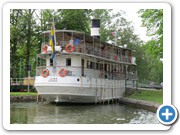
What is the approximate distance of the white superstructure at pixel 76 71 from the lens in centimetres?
2088

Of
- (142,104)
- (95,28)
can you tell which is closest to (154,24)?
(142,104)

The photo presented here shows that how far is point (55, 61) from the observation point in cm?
2212

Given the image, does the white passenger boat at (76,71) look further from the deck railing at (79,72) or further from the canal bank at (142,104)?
the canal bank at (142,104)

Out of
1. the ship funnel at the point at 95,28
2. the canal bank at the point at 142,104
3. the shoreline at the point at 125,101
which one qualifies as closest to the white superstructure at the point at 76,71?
the canal bank at the point at 142,104

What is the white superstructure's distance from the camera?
20875 mm

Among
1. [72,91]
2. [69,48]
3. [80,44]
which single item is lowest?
[72,91]

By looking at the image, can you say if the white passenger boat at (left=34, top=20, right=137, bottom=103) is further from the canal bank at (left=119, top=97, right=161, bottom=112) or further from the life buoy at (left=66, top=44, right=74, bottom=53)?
the canal bank at (left=119, top=97, right=161, bottom=112)

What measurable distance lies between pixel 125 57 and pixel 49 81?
11318mm

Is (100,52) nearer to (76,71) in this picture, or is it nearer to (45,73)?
(76,71)

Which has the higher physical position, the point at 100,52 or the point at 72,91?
the point at 100,52

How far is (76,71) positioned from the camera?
21703 mm

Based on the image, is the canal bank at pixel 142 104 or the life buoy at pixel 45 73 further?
Answer: the life buoy at pixel 45 73
